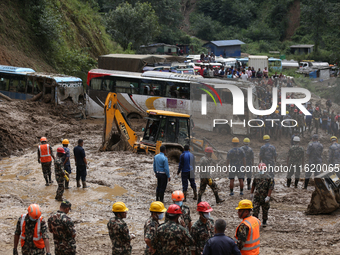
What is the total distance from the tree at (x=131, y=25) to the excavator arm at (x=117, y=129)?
2907cm


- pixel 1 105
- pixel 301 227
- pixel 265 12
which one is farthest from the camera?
pixel 265 12

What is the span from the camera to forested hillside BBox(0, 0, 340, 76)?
29422mm

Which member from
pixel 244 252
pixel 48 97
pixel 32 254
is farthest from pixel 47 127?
pixel 244 252

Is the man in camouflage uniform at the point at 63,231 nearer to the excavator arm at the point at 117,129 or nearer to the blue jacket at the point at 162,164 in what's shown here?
the blue jacket at the point at 162,164

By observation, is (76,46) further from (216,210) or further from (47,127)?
(216,210)

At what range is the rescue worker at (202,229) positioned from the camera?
242 inches

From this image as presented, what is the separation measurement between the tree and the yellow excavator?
29525 millimetres

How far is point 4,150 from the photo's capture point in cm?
1623

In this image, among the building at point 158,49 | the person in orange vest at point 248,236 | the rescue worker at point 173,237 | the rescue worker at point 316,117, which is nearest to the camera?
the rescue worker at point 173,237

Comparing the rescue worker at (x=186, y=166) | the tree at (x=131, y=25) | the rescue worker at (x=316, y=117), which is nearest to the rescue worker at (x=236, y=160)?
the rescue worker at (x=186, y=166)

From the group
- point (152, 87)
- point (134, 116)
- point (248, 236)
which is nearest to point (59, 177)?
point (248, 236)

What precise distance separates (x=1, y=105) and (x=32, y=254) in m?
14.8

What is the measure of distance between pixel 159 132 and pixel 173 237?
29.6 feet

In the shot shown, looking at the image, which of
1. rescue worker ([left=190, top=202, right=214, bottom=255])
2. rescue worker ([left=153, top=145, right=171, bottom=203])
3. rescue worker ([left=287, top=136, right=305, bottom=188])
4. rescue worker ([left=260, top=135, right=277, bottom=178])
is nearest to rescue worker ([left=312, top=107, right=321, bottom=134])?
rescue worker ([left=287, top=136, right=305, bottom=188])
